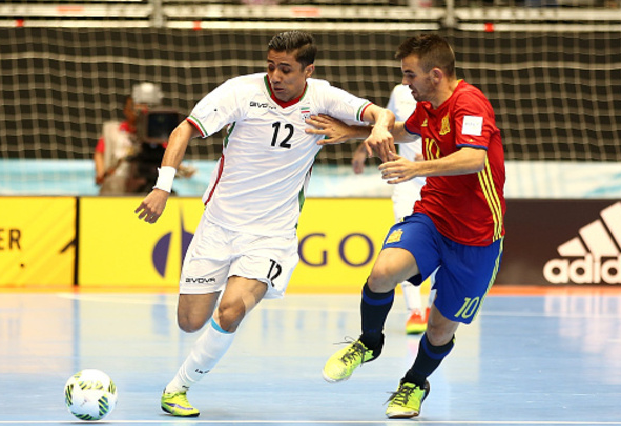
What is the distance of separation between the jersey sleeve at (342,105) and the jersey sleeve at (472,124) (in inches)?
24.3

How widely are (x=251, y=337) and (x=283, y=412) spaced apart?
8.71 ft

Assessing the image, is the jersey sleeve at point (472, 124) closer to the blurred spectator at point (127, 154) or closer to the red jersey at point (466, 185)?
the red jersey at point (466, 185)

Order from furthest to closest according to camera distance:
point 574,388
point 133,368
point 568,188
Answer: point 568,188 → point 133,368 → point 574,388

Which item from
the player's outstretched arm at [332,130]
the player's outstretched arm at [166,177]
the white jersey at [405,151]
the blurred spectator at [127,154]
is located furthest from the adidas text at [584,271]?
the player's outstretched arm at [166,177]

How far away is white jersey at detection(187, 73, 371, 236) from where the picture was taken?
500 centimetres

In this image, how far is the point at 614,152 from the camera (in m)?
13.0

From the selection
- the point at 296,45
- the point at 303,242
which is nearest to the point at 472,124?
the point at 296,45

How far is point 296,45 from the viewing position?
4.85 meters

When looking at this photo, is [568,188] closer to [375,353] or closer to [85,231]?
[85,231]

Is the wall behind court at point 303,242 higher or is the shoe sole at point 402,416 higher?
the wall behind court at point 303,242

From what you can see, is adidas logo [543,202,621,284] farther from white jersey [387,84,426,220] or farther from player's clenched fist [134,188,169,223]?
player's clenched fist [134,188,169,223]

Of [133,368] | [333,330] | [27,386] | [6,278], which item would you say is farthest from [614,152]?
[27,386]

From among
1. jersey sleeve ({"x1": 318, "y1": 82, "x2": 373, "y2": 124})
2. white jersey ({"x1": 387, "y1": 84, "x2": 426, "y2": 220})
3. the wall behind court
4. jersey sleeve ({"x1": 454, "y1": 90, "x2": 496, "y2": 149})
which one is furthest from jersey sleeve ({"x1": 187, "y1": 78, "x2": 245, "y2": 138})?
the wall behind court

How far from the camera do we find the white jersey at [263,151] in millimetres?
5000
